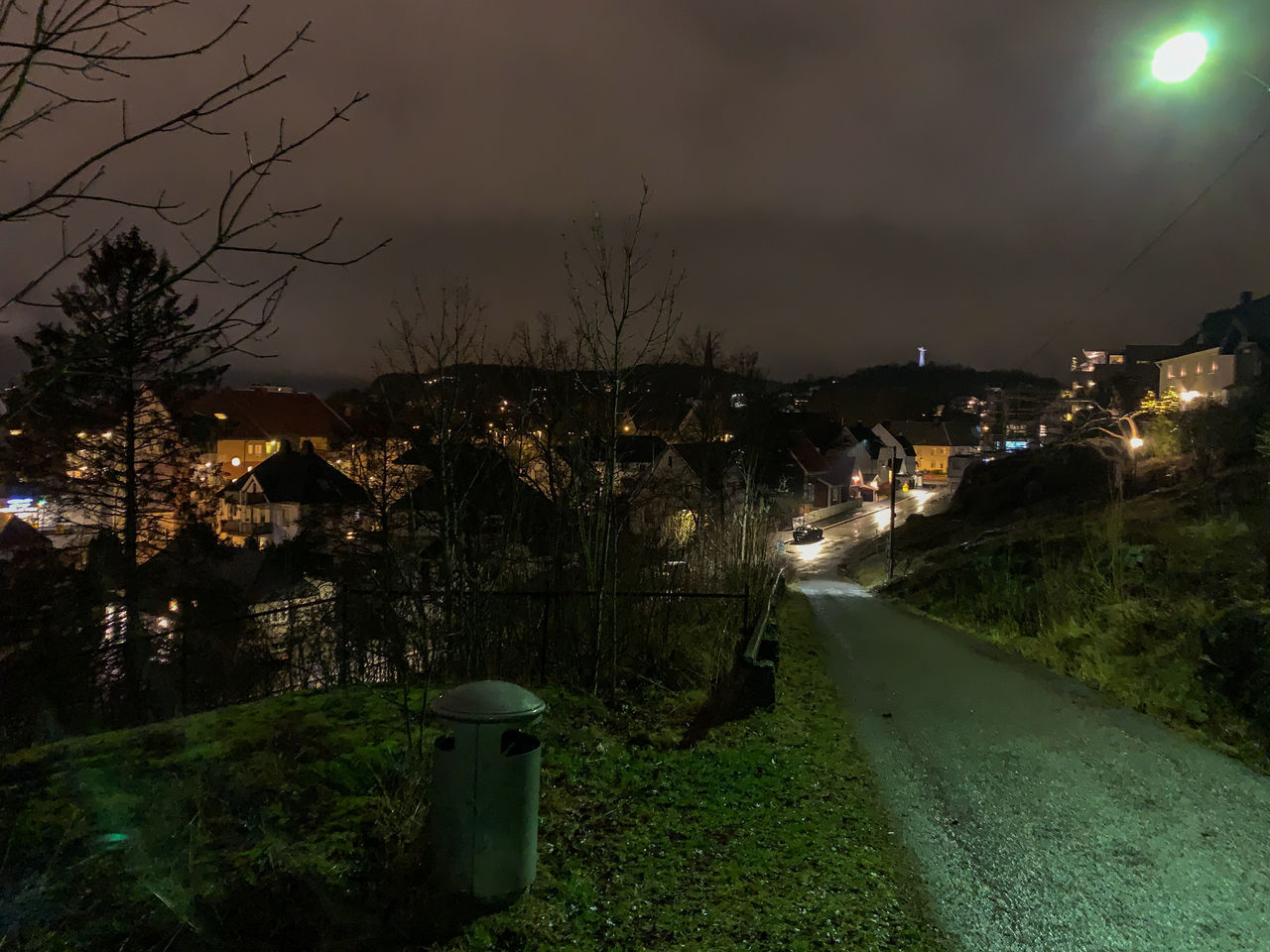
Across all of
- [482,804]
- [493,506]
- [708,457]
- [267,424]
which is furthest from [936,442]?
[482,804]

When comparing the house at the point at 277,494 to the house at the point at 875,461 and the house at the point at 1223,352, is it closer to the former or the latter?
the house at the point at 875,461

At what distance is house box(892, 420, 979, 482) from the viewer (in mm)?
98625

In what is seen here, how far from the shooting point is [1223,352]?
45.8 m

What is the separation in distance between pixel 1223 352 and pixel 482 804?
54.5 meters

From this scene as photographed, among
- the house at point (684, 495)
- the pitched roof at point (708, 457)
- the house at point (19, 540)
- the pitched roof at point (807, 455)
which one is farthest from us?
the pitched roof at point (807, 455)

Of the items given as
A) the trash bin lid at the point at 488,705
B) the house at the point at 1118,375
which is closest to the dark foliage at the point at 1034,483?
the house at the point at 1118,375

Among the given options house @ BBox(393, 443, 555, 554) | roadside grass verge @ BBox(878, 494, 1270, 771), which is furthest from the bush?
house @ BBox(393, 443, 555, 554)

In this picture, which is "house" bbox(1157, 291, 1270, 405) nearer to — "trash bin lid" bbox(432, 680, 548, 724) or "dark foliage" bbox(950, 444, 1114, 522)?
"dark foliage" bbox(950, 444, 1114, 522)

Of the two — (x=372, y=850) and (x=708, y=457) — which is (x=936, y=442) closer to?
(x=708, y=457)

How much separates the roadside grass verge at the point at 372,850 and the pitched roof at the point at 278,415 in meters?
51.7

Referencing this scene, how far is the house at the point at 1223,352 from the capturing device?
43.7 metres

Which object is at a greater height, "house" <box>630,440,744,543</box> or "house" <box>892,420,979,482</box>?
"house" <box>892,420,979,482</box>

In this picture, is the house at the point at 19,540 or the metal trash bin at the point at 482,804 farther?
the house at the point at 19,540

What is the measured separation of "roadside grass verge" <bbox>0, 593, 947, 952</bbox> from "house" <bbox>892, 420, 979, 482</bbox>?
97895 millimetres
